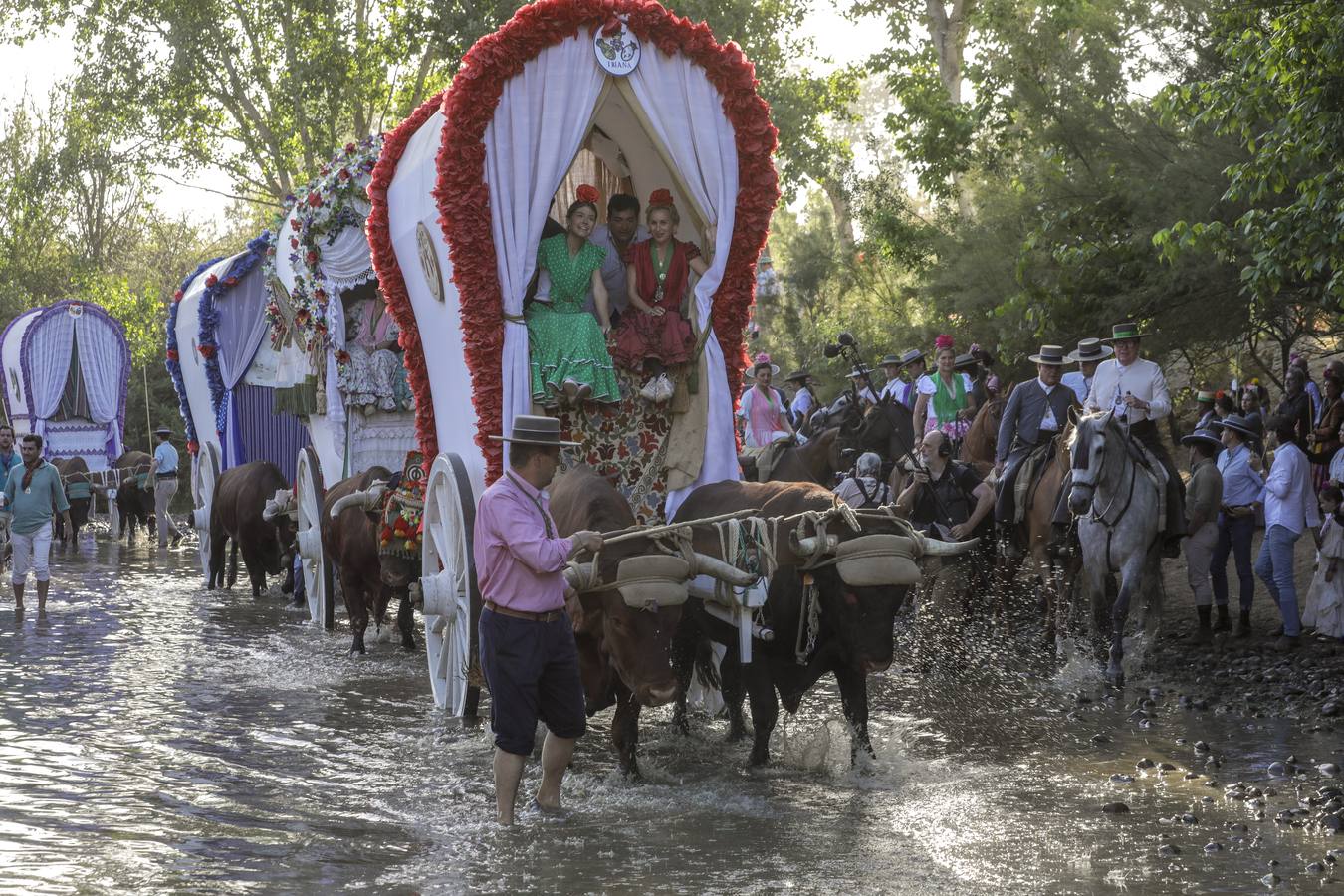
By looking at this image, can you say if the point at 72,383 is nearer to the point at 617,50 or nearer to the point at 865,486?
the point at 865,486

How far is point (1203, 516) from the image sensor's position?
12.9 m

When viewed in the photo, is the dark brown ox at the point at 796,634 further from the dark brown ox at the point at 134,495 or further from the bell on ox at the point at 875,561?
the dark brown ox at the point at 134,495

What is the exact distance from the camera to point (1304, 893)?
6133 mm

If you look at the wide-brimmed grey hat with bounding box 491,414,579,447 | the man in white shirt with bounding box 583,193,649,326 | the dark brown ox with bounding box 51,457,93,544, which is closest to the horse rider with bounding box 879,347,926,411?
the man in white shirt with bounding box 583,193,649,326

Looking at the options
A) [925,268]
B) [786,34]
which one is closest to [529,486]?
[925,268]

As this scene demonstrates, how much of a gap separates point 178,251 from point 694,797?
4415 centimetres

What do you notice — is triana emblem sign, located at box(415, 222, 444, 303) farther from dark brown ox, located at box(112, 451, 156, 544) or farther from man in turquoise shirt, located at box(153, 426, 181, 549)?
dark brown ox, located at box(112, 451, 156, 544)

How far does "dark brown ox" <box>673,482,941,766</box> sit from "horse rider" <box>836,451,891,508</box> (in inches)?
A: 140

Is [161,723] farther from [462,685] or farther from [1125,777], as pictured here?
[1125,777]

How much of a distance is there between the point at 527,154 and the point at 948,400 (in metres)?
8.49

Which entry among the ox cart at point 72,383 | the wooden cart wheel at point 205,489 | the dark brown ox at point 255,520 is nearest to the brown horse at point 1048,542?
the dark brown ox at point 255,520

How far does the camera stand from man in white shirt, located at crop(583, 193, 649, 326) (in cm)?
977

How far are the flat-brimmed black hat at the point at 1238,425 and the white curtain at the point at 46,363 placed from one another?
22858 millimetres

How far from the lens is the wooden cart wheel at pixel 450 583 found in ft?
30.5
